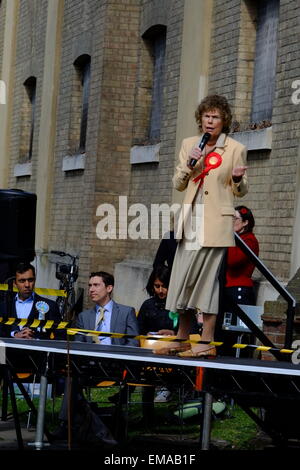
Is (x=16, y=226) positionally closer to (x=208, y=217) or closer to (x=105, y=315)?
(x=105, y=315)

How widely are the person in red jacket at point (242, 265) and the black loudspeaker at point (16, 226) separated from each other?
3139 millimetres

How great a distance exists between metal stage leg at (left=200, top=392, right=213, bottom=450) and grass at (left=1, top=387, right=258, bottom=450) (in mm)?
1788

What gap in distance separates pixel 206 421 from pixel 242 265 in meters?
4.68

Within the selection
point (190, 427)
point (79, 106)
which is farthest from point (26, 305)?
point (79, 106)

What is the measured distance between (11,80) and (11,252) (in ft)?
44.7

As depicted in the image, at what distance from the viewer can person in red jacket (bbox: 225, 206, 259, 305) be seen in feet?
41.4

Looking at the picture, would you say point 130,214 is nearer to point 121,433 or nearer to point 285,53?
point 285,53

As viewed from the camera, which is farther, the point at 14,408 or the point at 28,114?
the point at 28,114

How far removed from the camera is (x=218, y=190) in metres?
8.75

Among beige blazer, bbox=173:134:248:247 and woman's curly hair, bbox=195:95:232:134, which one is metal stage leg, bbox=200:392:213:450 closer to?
beige blazer, bbox=173:134:248:247

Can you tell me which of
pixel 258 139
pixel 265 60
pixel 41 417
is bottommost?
pixel 41 417

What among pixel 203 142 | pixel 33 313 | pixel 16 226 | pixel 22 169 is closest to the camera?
pixel 203 142

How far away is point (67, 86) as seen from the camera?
2338 centimetres

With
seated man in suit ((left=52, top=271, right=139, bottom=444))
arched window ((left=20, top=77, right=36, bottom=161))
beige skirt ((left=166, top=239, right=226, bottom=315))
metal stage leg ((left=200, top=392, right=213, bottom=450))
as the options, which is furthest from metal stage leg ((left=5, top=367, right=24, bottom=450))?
arched window ((left=20, top=77, right=36, bottom=161))
